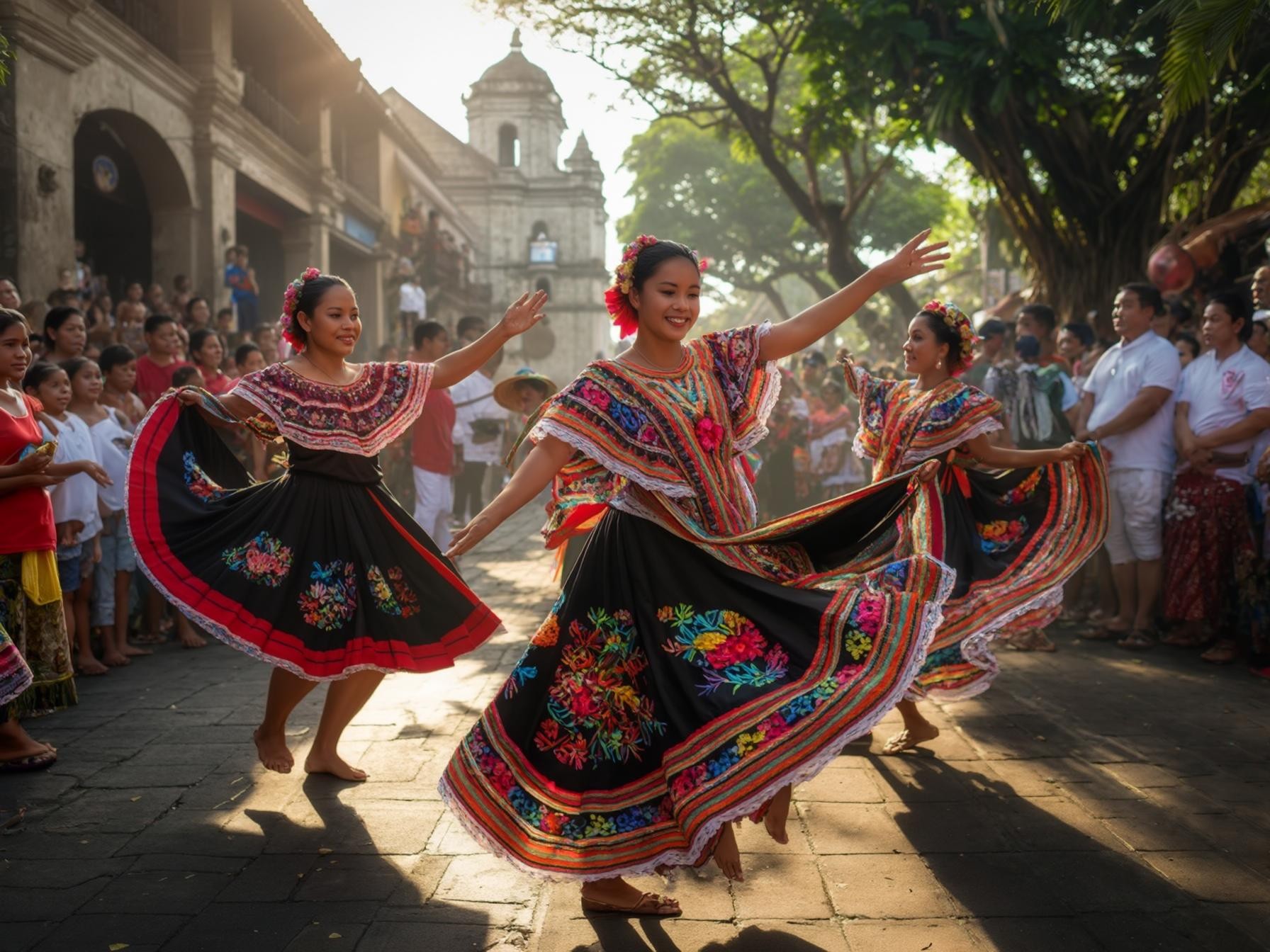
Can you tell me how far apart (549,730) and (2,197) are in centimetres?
926

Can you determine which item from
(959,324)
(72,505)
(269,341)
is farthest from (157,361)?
(959,324)

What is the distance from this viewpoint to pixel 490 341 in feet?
15.0

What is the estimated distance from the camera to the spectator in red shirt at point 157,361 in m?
8.35

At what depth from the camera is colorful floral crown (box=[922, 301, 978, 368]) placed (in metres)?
5.58

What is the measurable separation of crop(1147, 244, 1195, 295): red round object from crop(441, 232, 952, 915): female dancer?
25.7 feet

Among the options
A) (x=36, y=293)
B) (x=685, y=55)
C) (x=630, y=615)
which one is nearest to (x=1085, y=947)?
(x=630, y=615)

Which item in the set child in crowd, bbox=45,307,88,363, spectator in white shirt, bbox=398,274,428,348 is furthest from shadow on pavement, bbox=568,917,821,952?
spectator in white shirt, bbox=398,274,428,348

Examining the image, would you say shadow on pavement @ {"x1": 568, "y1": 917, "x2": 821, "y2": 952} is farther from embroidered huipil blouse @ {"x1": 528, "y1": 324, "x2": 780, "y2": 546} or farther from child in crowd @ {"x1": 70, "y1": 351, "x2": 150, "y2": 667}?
child in crowd @ {"x1": 70, "y1": 351, "x2": 150, "y2": 667}

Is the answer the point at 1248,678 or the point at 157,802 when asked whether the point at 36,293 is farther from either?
the point at 1248,678

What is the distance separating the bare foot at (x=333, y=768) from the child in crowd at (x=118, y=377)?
3582 millimetres

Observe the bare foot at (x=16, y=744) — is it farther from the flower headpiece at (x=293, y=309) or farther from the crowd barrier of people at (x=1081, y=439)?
the flower headpiece at (x=293, y=309)

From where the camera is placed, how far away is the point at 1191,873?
12.3ft

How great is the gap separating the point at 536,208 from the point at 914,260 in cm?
5390

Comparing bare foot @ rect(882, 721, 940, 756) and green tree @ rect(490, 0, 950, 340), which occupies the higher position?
green tree @ rect(490, 0, 950, 340)
